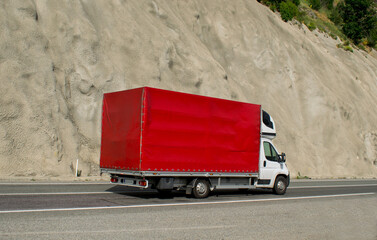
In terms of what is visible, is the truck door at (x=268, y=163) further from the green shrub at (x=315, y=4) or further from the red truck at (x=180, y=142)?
the green shrub at (x=315, y=4)

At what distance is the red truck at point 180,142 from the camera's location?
13.1m

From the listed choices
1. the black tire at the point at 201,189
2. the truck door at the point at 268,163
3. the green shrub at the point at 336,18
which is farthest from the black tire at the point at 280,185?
the green shrub at the point at 336,18

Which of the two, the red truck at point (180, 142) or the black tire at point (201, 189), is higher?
the red truck at point (180, 142)

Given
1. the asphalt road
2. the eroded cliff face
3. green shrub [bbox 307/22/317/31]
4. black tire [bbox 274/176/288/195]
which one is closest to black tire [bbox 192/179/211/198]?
the asphalt road

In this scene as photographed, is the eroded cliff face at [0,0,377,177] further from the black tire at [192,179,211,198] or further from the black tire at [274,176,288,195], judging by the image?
the black tire at [274,176,288,195]

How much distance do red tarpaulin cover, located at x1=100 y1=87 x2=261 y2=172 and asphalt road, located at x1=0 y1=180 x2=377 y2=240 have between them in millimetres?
1242

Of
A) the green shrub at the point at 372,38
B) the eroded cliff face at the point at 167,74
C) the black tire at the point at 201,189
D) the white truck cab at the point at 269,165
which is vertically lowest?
the black tire at the point at 201,189

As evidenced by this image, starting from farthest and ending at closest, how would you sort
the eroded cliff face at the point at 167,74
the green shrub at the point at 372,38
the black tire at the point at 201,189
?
1. the green shrub at the point at 372,38
2. the eroded cliff face at the point at 167,74
3. the black tire at the point at 201,189

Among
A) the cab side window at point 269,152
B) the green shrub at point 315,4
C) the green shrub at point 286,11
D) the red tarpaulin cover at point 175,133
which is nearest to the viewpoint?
the red tarpaulin cover at point 175,133

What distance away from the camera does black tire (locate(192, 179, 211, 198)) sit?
14250 mm

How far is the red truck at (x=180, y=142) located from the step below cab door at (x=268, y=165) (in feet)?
0.24

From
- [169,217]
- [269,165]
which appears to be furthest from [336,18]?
[169,217]

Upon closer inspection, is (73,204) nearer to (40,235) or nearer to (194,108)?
(40,235)

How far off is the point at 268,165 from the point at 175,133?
501 centimetres
